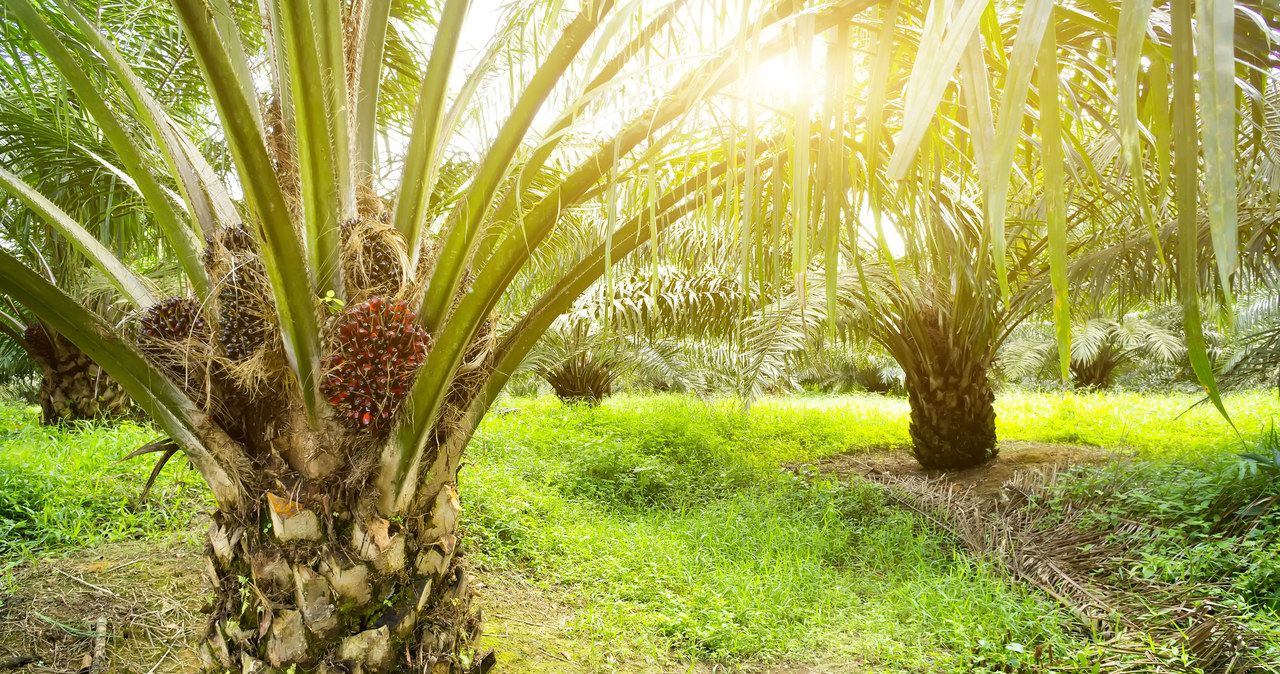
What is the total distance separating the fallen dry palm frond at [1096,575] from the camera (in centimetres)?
219

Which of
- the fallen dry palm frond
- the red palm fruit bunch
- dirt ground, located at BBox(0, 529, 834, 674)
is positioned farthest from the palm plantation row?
the fallen dry palm frond

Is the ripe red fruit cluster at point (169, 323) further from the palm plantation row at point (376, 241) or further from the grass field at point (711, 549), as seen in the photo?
the grass field at point (711, 549)

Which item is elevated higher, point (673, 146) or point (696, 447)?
point (673, 146)

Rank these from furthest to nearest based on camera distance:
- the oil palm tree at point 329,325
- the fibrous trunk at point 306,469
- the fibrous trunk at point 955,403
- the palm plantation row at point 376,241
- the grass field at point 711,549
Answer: the fibrous trunk at point 955,403
the grass field at point 711,549
the fibrous trunk at point 306,469
the oil palm tree at point 329,325
the palm plantation row at point 376,241

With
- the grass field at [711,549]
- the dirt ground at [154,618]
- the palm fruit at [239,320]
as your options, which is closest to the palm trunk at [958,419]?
the grass field at [711,549]

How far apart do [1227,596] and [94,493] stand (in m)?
5.06

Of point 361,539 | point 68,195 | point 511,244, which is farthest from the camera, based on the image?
point 68,195

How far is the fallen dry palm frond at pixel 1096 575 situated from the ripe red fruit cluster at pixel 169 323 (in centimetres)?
294

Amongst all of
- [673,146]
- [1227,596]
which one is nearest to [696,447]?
[1227,596]

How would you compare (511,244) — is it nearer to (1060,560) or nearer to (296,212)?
(296,212)

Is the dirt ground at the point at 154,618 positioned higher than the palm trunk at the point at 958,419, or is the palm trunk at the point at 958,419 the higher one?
the palm trunk at the point at 958,419

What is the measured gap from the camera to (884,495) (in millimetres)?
4562

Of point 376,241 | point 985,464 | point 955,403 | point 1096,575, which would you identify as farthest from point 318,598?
point 985,464

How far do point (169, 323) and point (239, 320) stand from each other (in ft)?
0.73
